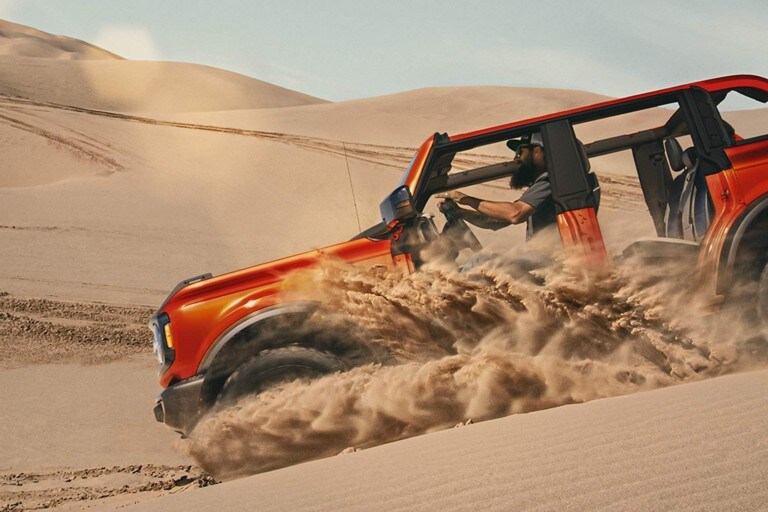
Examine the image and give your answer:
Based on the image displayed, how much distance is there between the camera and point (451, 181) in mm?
4984

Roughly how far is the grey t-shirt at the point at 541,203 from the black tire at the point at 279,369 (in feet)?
4.52

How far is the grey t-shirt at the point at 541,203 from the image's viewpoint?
4.56m

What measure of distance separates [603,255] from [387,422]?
58.1 inches

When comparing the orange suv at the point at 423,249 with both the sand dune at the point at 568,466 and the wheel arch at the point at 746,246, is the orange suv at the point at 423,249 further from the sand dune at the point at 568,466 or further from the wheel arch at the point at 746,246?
the sand dune at the point at 568,466

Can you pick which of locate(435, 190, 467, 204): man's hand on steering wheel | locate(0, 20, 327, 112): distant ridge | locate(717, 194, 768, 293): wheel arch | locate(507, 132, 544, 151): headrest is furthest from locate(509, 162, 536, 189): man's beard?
locate(0, 20, 327, 112): distant ridge

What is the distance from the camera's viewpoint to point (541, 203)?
4.56 metres

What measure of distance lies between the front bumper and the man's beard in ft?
7.22

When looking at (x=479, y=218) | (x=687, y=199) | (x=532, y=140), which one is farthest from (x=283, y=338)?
(x=687, y=199)

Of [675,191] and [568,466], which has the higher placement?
[675,191]

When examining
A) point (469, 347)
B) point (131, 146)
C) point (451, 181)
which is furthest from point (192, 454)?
point (131, 146)

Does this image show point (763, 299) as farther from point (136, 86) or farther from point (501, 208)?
point (136, 86)

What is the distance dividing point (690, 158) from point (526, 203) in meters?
1.03

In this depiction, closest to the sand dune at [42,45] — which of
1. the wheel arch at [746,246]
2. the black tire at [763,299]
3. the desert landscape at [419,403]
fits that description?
the desert landscape at [419,403]

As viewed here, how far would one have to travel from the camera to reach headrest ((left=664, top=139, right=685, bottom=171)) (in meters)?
4.95
